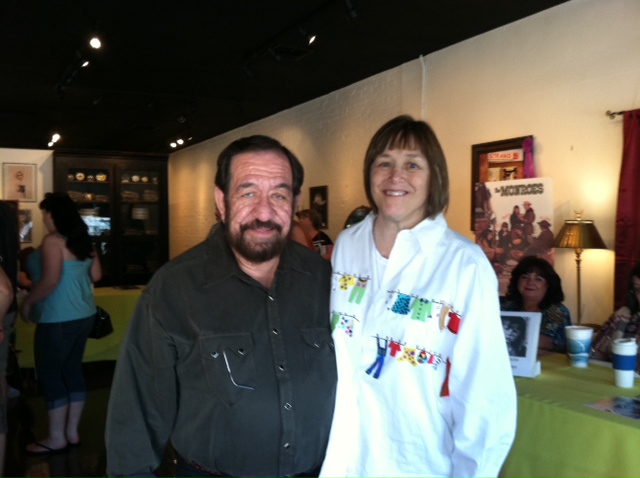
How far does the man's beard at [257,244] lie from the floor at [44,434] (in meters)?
2.46

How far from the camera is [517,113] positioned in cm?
468

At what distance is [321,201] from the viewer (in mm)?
7336

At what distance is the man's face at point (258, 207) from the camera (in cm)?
158

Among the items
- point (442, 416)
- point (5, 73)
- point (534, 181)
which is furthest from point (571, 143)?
point (5, 73)

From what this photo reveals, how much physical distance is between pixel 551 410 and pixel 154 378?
4.60 feet

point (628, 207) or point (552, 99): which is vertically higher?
point (552, 99)

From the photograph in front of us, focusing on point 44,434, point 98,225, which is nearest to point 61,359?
point 44,434

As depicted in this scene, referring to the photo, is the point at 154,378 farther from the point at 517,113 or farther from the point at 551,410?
the point at 517,113

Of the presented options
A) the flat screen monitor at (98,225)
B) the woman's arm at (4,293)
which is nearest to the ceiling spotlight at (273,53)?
the woman's arm at (4,293)

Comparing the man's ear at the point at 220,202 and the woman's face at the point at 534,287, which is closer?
Answer: the man's ear at the point at 220,202

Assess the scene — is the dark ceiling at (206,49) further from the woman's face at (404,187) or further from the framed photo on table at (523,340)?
the woman's face at (404,187)

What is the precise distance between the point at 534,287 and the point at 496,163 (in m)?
1.52

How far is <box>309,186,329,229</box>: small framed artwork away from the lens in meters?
7.24

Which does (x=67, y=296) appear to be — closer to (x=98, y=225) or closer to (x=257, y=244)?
(x=257, y=244)
